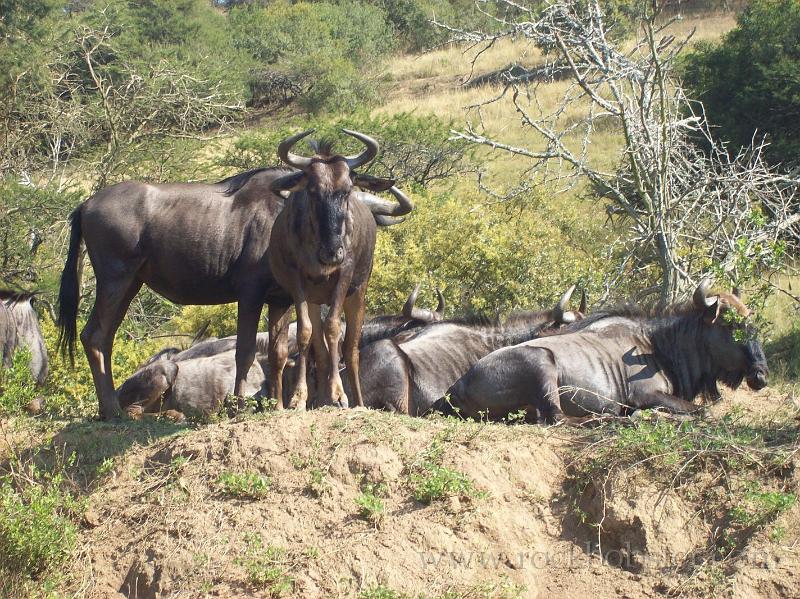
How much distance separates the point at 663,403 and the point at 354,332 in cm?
310

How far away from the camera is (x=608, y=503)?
721 cm

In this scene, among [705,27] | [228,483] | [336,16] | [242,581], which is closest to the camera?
[242,581]

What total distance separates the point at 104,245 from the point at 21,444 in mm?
1826

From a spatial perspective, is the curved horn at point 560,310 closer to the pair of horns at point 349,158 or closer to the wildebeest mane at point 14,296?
the pair of horns at point 349,158

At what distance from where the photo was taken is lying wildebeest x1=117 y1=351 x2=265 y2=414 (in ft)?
36.4

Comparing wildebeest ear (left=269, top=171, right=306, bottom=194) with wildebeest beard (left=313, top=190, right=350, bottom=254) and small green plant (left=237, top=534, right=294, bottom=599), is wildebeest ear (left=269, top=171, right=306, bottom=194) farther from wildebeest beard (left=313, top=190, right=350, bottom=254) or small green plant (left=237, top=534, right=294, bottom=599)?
small green plant (left=237, top=534, right=294, bottom=599)

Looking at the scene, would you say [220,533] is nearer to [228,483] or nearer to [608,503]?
[228,483]

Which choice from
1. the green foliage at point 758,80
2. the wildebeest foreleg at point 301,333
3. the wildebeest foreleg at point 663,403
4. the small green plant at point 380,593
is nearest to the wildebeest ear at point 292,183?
the wildebeest foreleg at point 301,333

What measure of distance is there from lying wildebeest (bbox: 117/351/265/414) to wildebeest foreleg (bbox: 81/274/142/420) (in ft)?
5.92

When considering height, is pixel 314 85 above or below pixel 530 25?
below

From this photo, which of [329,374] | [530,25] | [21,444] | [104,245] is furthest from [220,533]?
[530,25]

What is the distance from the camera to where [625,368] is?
10.2m

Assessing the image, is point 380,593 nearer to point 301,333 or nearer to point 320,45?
point 301,333

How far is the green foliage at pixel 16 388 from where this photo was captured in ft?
29.0
